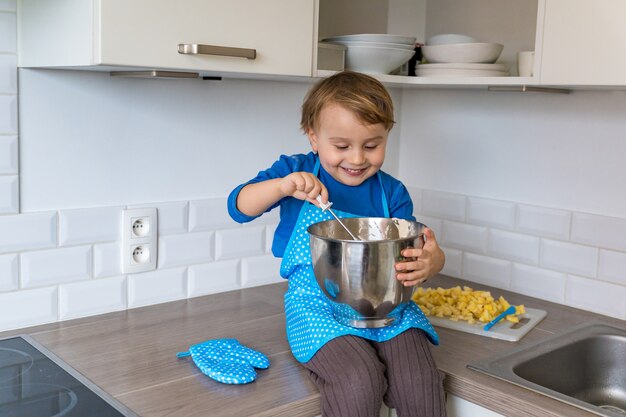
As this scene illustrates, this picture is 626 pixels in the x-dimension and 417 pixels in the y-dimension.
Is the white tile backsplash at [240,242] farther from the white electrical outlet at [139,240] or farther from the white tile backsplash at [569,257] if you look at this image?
the white tile backsplash at [569,257]

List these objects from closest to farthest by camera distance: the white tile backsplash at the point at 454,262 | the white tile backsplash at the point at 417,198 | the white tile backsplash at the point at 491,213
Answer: the white tile backsplash at the point at 491,213, the white tile backsplash at the point at 454,262, the white tile backsplash at the point at 417,198

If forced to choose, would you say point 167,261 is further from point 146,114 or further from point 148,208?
point 146,114

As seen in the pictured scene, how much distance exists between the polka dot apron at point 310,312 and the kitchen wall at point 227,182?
335 millimetres

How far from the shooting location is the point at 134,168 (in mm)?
1618

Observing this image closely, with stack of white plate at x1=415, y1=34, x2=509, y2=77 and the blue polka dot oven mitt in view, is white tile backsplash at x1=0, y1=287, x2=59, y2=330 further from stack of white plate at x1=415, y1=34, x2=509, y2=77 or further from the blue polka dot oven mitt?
stack of white plate at x1=415, y1=34, x2=509, y2=77

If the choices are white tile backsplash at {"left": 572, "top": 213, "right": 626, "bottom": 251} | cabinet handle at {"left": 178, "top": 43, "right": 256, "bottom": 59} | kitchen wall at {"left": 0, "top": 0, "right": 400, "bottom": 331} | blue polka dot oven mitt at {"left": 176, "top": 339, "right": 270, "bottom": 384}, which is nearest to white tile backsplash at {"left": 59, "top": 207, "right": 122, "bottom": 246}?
kitchen wall at {"left": 0, "top": 0, "right": 400, "bottom": 331}

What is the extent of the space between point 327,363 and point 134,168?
0.63 meters

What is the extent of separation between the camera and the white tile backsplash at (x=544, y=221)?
5.90ft

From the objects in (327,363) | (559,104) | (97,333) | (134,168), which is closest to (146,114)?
(134,168)

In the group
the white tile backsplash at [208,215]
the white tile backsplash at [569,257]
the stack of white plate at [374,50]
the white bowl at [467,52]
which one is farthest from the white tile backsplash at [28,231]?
the white tile backsplash at [569,257]

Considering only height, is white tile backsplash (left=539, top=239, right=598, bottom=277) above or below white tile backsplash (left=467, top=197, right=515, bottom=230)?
below

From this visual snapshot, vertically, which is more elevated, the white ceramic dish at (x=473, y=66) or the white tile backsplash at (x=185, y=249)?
the white ceramic dish at (x=473, y=66)

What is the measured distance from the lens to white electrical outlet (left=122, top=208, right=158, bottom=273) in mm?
1601

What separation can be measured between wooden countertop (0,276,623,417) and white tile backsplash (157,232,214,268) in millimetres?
90
